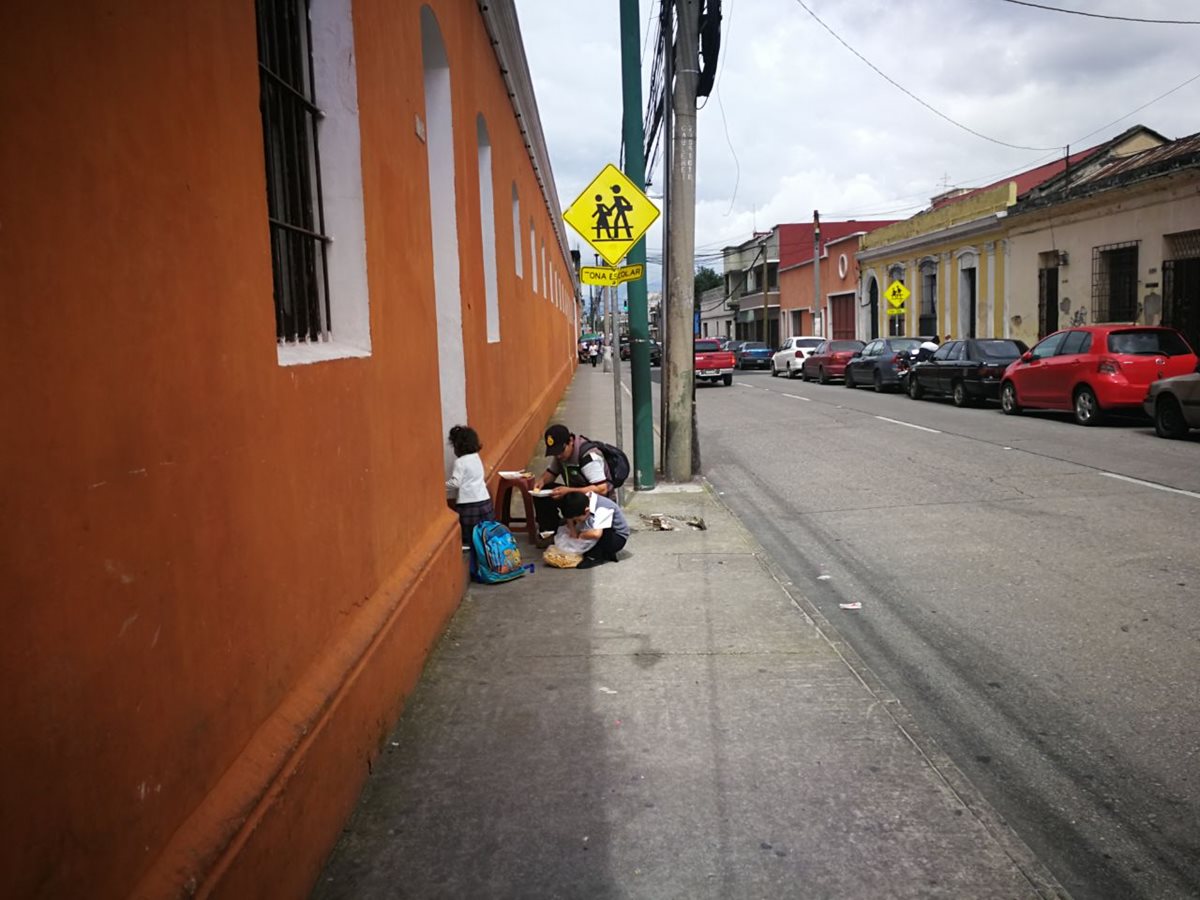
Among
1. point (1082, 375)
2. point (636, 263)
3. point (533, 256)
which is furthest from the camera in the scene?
point (533, 256)

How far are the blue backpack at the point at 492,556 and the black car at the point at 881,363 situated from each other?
20.1 meters

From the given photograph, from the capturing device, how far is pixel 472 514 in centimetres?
695

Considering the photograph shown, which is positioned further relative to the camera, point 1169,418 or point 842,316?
point 842,316

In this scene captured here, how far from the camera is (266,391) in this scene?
3080mm

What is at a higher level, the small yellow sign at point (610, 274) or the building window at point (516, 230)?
the building window at point (516, 230)

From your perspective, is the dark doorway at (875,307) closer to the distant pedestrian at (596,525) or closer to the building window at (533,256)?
the building window at (533,256)

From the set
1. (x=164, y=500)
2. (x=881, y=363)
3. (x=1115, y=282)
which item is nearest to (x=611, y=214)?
(x=164, y=500)

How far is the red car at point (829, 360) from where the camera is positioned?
30.4 metres

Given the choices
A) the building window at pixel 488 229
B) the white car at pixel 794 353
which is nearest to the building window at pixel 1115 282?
the white car at pixel 794 353

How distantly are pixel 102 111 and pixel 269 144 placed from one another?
6.17 feet

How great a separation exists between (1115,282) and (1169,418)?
11589 mm

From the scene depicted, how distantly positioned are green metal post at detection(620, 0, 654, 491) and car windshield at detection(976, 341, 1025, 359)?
11.4 meters

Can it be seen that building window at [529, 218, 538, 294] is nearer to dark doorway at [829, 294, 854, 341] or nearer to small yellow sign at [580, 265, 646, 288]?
small yellow sign at [580, 265, 646, 288]

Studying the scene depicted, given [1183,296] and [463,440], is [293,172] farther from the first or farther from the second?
[1183,296]
